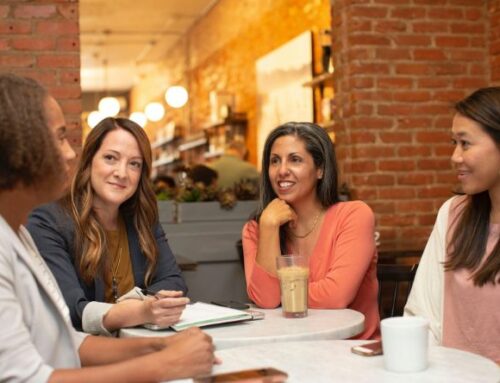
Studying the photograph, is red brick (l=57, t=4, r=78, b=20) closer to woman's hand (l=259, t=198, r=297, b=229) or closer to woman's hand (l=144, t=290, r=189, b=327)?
woman's hand (l=259, t=198, r=297, b=229)

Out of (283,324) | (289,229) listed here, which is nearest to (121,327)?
(283,324)

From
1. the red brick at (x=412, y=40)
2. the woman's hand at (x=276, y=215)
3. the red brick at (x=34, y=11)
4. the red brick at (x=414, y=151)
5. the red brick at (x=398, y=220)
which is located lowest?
the red brick at (x=398, y=220)

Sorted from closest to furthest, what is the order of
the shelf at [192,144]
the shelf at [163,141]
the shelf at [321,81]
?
the shelf at [321,81], the shelf at [192,144], the shelf at [163,141]

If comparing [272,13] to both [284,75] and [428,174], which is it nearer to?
[284,75]

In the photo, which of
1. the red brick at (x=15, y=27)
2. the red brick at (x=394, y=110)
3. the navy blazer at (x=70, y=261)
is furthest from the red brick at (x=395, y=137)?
the navy blazer at (x=70, y=261)

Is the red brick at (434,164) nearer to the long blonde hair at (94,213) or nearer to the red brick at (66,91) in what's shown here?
the red brick at (66,91)

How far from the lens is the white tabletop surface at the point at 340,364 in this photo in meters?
1.46

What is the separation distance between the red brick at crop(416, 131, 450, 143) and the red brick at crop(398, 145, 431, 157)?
1.7 inches

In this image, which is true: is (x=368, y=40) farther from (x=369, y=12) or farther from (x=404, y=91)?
(x=404, y=91)

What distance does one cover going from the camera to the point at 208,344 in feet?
5.08

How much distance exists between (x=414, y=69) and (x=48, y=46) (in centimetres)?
219

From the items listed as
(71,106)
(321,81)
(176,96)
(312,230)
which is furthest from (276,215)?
(176,96)

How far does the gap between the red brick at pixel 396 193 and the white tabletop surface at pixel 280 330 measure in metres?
2.46

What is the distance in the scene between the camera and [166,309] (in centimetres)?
198
